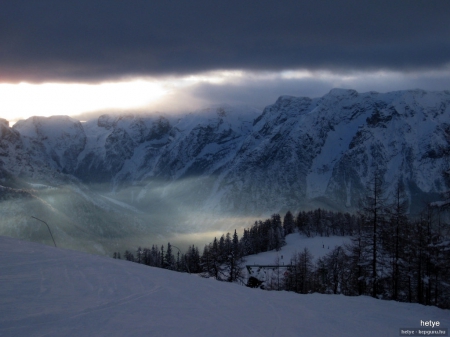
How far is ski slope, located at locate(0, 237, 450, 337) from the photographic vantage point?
42.6ft

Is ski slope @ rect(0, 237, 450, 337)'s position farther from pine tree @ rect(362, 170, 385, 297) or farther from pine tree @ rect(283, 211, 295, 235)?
pine tree @ rect(283, 211, 295, 235)

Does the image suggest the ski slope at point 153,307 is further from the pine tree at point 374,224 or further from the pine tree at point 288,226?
the pine tree at point 288,226

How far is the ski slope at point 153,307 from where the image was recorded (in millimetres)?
12992

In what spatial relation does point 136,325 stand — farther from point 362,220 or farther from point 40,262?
point 362,220

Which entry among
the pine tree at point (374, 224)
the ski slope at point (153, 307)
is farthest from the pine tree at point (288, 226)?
the ski slope at point (153, 307)

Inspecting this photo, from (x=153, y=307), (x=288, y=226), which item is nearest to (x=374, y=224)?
(x=153, y=307)

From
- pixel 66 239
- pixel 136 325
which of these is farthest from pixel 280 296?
pixel 66 239

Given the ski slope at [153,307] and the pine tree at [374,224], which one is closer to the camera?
the ski slope at [153,307]

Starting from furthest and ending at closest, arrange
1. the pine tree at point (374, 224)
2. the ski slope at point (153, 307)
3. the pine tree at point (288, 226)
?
the pine tree at point (288, 226), the pine tree at point (374, 224), the ski slope at point (153, 307)

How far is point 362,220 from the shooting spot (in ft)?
109

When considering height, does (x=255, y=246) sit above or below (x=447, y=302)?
below

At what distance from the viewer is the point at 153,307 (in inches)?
619

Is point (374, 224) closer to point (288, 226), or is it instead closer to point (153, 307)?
point (153, 307)

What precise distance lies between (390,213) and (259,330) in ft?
70.9
